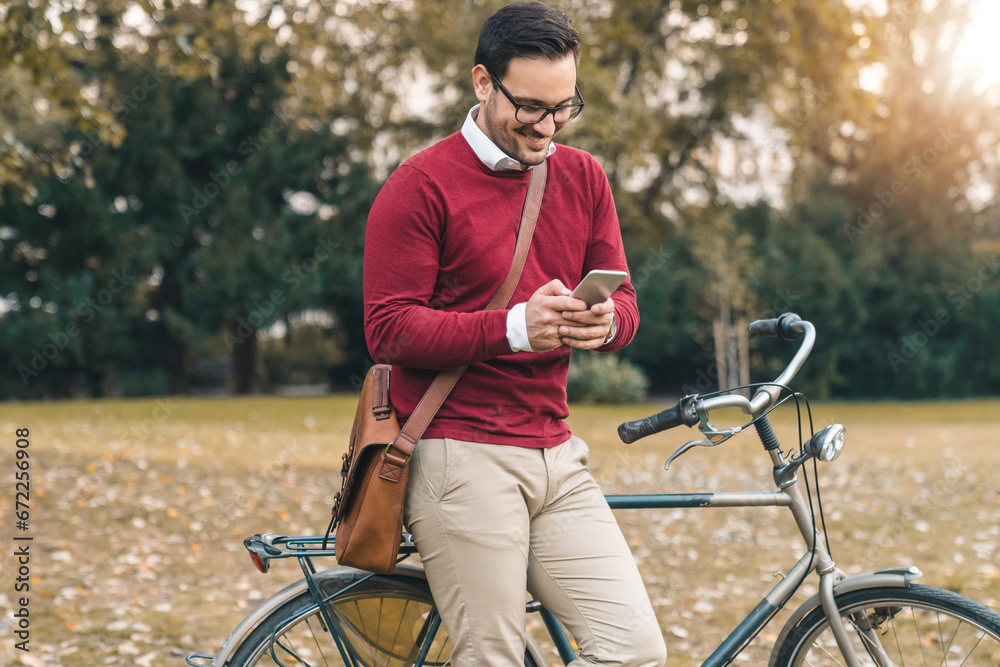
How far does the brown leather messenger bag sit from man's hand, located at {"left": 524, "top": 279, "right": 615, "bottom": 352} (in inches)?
7.3

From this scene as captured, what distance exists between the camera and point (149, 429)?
36.8ft

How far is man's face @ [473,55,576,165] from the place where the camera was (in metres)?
1.94

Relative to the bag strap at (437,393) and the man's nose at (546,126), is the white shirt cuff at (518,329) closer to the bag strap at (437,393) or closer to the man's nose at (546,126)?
the bag strap at (437,393)

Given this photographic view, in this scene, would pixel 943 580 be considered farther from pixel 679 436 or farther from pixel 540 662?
pixel 679 436

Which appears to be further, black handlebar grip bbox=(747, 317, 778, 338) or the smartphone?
black handlebar grip bbox=(747, 317, 778, 338)

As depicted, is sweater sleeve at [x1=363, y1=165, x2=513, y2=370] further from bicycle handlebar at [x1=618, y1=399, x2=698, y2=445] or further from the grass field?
the grass field

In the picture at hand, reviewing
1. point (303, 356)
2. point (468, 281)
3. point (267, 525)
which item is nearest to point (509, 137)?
point (468, 281)

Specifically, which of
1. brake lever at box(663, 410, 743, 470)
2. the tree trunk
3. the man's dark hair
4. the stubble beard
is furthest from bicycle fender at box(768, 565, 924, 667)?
the tree trunk

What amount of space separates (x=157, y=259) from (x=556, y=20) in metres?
18.6

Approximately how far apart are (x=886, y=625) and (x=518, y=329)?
1245 mm

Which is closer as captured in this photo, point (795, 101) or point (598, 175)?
point (598, 175)

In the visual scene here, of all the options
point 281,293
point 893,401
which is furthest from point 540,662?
point 893,401

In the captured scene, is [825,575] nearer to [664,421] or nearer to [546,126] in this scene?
[664,421]

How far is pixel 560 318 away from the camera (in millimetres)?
1809
